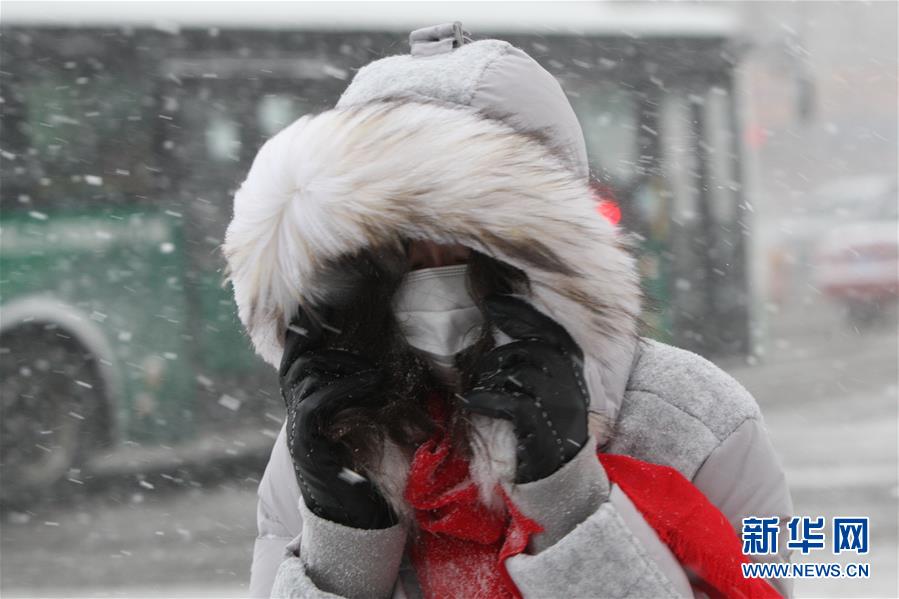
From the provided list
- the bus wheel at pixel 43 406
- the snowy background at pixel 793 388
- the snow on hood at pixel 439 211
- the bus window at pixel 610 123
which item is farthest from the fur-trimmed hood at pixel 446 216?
the bus window at pixel 610 123

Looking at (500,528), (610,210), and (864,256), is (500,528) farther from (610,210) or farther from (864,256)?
(864,256)

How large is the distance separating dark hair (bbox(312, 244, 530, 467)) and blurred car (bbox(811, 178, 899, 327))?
34.1ft

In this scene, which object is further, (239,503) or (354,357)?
(239,503)

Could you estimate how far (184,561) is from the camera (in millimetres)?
5281

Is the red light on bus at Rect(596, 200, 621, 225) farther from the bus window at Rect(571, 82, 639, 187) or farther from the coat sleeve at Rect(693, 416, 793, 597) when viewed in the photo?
the bus window at Rect(571, 82, 639, 187)

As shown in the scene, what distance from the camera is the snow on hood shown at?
4.58 feet

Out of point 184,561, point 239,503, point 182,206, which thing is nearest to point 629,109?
point 182,206

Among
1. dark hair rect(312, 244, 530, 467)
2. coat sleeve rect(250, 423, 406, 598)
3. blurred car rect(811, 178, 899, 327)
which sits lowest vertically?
blurred car rect(811, 178, 899, 327)

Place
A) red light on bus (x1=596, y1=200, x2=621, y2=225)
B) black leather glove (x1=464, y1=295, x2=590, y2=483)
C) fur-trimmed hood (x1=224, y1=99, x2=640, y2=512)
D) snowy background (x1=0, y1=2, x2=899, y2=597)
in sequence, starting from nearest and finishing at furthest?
black leather glove (x1=464, y1=295, x2=590, y2=483), fur-trimmed hood (x1=224, y1=99, x2=640, y2=512), red light on bus (x1=596, y1=200, x2=621, y2=225), snowy background (x1=0, y1=2, x2=899, y2=597)

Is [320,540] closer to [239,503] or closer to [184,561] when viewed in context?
[184,561]

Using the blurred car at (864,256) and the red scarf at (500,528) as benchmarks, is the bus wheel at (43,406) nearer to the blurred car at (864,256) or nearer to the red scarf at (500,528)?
the red scarf at (500,528)

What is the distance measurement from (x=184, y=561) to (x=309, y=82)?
292cm

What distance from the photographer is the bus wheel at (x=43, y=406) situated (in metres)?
6.40

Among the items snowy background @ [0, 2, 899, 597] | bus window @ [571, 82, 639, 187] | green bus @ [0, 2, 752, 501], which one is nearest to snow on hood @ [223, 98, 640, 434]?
snowy background @ [0, 2, 899, 597]
